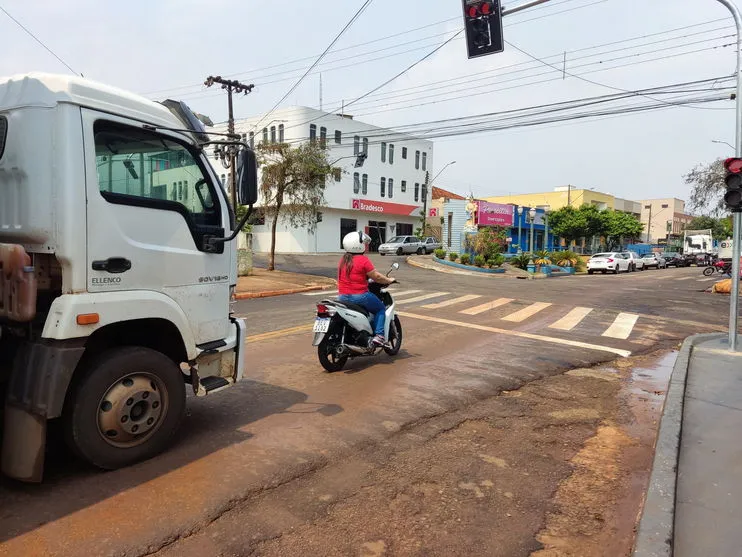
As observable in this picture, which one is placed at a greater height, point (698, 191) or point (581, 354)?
point (698, 191)

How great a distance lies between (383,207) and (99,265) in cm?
4561

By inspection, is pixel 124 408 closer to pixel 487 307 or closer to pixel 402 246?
pixel 487 307

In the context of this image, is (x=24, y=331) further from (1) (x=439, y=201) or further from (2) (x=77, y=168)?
(1) (x=439, y=201)

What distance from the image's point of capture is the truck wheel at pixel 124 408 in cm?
346

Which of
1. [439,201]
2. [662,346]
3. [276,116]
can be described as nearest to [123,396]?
[662,346]

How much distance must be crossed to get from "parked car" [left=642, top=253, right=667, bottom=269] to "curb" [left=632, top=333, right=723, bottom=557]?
129ft

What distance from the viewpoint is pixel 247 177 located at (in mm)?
4070

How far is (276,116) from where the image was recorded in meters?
42.4

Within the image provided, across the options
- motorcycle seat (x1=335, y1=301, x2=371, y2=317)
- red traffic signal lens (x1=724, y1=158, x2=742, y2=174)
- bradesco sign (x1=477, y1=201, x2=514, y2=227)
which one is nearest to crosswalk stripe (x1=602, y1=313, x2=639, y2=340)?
red traffic signal lens (x1=724, y1=158, x2=742, y2=174)

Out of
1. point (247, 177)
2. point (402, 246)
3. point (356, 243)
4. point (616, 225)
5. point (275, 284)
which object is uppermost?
point (616, 225)

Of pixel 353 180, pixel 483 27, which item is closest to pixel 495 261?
pixel 353 180

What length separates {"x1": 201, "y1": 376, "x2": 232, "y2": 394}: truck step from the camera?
4234 mm

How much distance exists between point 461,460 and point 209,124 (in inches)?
144

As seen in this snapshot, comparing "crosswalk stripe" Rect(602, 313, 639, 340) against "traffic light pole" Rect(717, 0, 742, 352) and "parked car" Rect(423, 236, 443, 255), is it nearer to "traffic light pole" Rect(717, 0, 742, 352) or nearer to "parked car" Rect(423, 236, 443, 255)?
"traffic light pole" Rect(717, 0, 742, 352)
